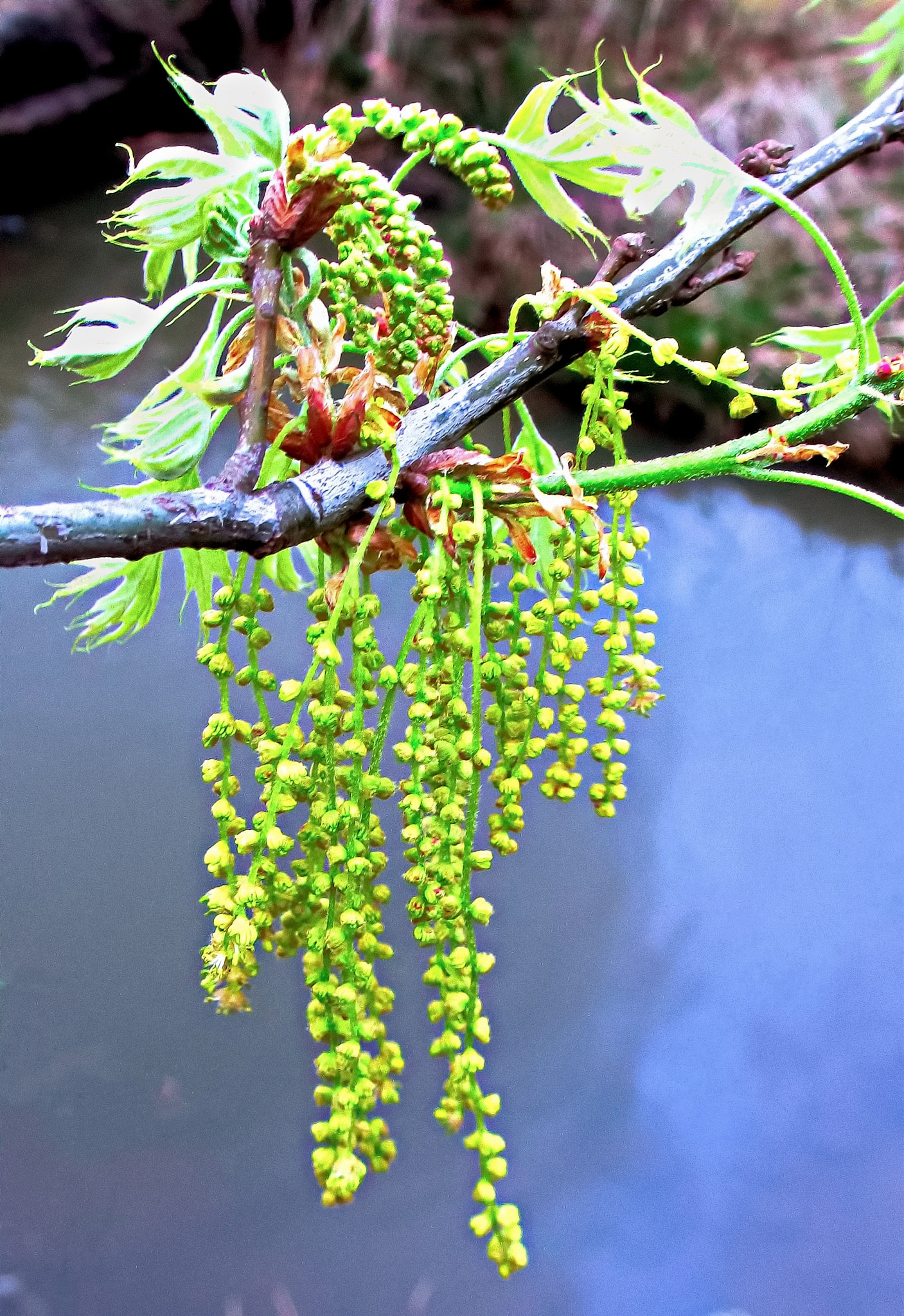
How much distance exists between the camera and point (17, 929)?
2.24ft

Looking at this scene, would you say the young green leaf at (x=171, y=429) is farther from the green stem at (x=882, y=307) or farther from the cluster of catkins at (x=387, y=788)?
the green stem at (x=882, y=307)

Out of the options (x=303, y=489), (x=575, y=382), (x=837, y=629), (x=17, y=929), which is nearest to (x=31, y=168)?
(x=575, y=382)

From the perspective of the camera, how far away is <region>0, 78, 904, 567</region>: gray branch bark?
22cm

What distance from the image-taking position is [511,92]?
40.2 inches

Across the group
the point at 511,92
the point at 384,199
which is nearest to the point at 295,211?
the point at 384,199

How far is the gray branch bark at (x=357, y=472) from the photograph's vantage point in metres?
0.22

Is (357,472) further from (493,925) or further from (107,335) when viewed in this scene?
(493,925)

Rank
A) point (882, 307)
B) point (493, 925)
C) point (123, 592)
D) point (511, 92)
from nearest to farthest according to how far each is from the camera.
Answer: point (882, 307), point (123, 592), point (493, 925), point (511, 92)

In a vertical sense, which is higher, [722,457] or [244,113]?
[244,113]

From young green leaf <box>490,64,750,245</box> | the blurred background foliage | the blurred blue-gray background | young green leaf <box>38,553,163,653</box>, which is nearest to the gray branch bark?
young green leaf <box>490,64,750,245</box>

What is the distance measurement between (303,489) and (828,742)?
792mm

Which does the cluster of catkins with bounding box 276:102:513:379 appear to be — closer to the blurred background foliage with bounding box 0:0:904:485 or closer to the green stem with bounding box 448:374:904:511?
the green stem with bounding box 448:374:904:511

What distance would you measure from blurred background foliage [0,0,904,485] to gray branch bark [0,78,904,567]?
0.66m

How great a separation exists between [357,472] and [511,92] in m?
0.97
